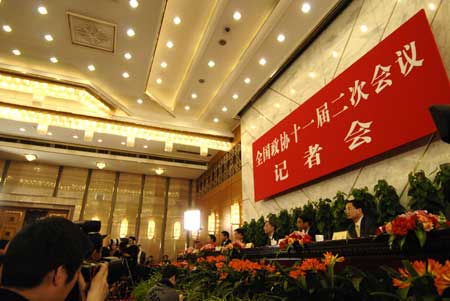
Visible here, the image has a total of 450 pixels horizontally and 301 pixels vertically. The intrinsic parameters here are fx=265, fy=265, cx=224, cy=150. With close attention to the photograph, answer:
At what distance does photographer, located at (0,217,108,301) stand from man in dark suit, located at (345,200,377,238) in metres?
3.17

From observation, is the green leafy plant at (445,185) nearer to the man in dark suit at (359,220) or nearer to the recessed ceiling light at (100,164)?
the man in dark suit at (359,220)

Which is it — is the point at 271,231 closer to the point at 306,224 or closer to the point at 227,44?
the point at 306,224

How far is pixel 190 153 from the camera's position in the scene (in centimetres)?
1041

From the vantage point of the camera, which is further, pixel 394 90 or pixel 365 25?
pixel 365 25

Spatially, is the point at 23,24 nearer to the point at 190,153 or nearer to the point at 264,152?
the point at 264,152

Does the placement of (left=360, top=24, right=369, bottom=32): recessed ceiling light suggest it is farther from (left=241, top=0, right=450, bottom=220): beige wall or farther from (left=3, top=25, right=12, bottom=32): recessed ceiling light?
(left=3, top=25, right=12, bottom=32): recessed ceiling light

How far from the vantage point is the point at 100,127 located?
7977 mm

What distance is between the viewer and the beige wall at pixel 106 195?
1003 cm

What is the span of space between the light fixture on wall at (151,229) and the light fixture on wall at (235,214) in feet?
16.0

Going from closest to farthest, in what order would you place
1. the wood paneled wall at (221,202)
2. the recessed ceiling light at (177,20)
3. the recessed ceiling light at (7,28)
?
the recessed ceiling light at (7,28), the recessed ceiling light at (177,20), the wood paneled wall at (221,202)

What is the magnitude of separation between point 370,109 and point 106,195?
10.5 metres

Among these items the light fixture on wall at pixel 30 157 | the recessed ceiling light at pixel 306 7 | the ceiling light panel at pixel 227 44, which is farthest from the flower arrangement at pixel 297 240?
the light fixture on wall at pixel 30 157

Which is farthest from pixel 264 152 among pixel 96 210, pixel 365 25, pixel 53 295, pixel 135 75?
pixel 96 210

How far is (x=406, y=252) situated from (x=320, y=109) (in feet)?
11.0
